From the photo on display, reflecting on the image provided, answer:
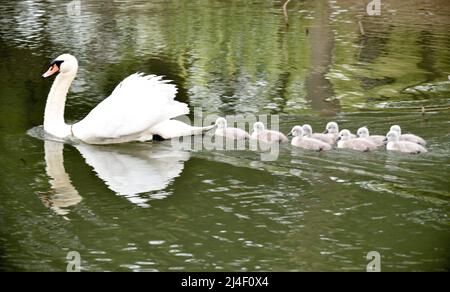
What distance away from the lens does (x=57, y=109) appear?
421 inches

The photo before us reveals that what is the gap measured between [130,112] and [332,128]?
1930mm

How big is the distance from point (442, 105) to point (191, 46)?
4650mm

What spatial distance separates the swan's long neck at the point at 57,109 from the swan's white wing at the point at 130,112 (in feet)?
0.60

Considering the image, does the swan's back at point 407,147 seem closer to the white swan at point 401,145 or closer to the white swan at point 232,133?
the white swan at point 401,145

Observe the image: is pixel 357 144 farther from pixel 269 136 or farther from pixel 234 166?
pixel 234 166

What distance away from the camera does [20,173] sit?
9328mm

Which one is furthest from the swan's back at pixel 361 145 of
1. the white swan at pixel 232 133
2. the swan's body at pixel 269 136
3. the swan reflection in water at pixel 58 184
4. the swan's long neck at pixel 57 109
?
the swan's long neck at pixel 57 109

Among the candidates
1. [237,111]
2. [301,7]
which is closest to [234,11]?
[301,7]

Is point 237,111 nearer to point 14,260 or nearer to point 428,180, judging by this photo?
point 428,180

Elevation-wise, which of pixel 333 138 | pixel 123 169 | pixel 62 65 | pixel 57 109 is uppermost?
pixel 62 65

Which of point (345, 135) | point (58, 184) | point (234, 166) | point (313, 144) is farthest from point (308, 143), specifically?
point (58, 184)

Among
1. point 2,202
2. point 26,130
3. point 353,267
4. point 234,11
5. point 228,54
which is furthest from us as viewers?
point 234,11

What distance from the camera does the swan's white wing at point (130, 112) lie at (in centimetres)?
1014

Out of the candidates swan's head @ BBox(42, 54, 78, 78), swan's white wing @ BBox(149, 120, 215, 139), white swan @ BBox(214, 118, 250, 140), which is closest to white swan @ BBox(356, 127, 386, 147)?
white swan @ BBox(214, 118, 250, 140)
